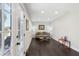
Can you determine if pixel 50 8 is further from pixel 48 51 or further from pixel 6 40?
pixel 6 40

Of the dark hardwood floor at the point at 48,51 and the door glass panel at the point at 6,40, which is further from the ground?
the door glass panel at the point at 6,40

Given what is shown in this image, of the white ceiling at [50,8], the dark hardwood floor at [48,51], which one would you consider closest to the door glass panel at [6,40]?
the white ceiling at [50,8]

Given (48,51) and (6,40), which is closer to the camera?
(6,40)

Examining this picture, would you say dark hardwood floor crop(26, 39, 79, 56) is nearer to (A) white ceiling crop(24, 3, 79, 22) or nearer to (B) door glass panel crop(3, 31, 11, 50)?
(A) white ceiling crop(24, 3, 79, 22)

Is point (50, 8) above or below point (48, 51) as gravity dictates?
above

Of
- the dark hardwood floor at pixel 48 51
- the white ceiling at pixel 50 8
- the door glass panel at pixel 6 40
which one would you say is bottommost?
the dark hardwood floor at pixel 48 51

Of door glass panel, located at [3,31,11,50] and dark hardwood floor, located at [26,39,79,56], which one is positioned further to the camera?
dark hardwood floor, located at [26,39,79,56]

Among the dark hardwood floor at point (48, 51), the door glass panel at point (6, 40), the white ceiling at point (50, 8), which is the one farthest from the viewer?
the dark hardwood floor at point (48, 51)

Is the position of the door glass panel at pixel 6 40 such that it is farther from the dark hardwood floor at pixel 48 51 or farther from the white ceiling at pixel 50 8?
the dark hardwood floor at pixel 48 51

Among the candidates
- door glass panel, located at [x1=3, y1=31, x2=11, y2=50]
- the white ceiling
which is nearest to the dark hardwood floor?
the white ceiling

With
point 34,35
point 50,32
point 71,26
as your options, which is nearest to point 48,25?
point 50,32

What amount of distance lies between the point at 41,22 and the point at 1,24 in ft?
38.9

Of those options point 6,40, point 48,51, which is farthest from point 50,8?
point 6,40

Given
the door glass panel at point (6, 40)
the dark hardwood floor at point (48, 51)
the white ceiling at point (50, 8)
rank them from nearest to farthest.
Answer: the door glass panel at point (6, 40), the white ceiling at point (50, 8), the dark hardwood floor at point (48, 51)
